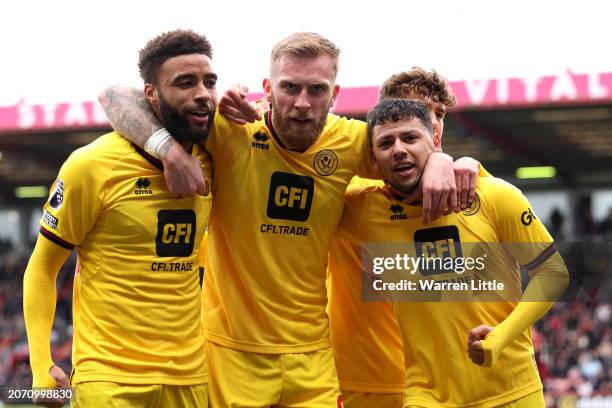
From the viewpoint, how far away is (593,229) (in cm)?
2362

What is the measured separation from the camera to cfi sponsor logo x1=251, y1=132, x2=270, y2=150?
14.5 feet

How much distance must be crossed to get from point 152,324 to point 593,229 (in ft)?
69.0

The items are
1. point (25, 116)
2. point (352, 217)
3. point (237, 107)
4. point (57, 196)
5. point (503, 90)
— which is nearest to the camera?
point (57, 196)

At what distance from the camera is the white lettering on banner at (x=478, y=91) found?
16875 millimetres

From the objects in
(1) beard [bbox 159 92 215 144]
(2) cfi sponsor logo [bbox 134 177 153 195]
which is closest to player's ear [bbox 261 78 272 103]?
(1) beard [bbox 159 92 215 144]

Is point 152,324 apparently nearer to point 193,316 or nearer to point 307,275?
point 193,316

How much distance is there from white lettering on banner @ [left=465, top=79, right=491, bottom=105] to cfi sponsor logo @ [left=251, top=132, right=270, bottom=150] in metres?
12.9

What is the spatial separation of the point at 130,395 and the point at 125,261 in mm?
561

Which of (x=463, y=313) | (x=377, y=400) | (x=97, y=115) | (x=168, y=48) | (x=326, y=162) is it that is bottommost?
(x=377, y=400)

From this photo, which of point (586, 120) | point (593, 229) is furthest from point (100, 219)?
point (593, 229)

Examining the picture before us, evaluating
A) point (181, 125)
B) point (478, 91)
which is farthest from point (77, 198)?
point (478, 91)

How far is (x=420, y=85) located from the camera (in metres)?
4.93

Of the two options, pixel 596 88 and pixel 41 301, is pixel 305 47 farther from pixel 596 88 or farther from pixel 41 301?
pixel 596 88

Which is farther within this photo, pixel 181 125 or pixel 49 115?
pixel 49 115
